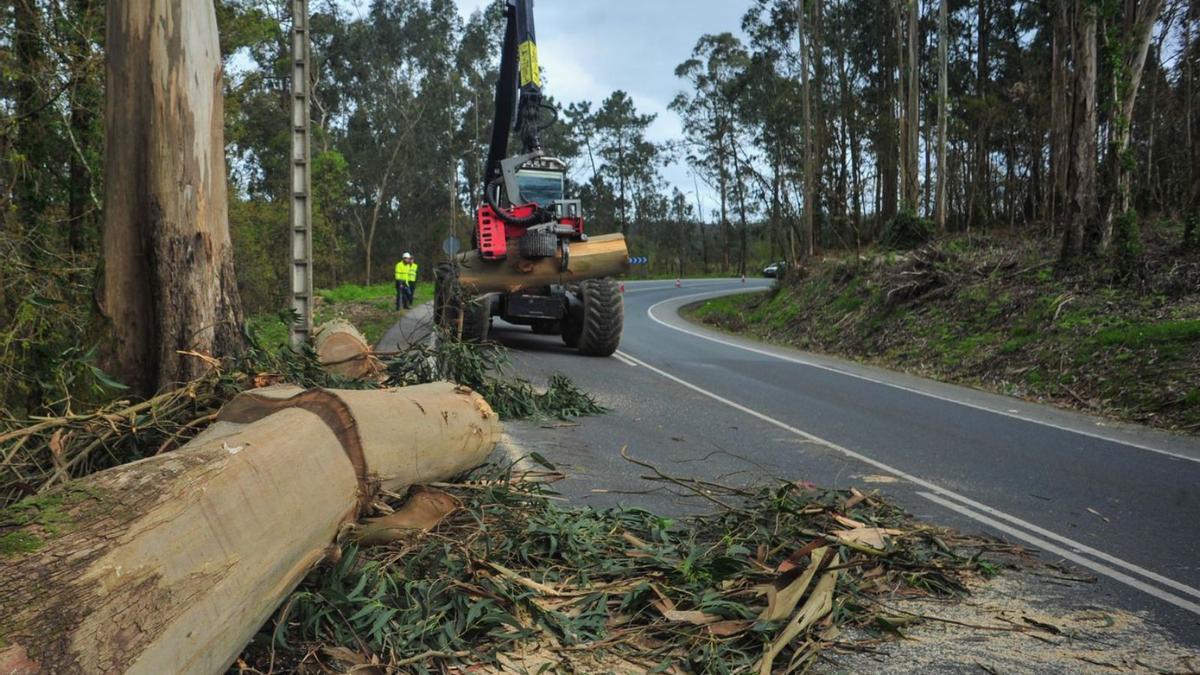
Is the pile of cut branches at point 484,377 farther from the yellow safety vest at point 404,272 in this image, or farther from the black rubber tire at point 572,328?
the yellow safety vest at point 404,272

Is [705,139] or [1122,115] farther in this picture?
[705,139]

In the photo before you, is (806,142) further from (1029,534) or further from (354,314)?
(1029,534)

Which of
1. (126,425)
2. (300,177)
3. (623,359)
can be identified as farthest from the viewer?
(623,359)

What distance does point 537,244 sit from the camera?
49.1 ft

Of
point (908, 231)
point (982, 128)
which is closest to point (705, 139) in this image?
point (982, 128)

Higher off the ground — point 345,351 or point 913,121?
point 913,121

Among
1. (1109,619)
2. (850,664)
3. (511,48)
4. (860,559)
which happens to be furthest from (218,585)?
(511,48)

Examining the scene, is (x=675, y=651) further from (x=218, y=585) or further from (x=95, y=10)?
(x=95, y=10)

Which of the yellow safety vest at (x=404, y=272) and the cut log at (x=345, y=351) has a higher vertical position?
the yellow safety vest at (x=404, y=272)

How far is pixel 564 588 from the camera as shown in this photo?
4188 millimetres

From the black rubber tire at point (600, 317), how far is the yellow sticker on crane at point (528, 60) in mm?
3678

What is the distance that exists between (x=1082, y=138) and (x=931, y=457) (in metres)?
10.6

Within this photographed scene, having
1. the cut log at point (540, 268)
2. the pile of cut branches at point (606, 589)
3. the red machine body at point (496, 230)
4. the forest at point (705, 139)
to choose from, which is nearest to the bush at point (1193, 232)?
the forest at point (705, 139)

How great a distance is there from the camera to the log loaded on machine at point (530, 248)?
1492 cm
